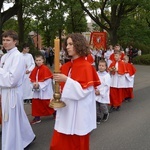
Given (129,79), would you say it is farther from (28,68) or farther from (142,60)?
(142,60)

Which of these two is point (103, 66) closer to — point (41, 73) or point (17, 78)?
point (41, 73)

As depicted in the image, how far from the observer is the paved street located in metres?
5.11

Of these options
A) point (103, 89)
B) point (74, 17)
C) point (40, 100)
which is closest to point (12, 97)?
point (40, 100)

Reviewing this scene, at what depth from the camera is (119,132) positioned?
590 cm

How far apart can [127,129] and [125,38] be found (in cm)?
2151

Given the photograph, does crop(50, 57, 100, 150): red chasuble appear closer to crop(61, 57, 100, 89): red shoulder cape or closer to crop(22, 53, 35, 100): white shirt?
Result: crop(61, 57, 100, 89): red shoulder cape

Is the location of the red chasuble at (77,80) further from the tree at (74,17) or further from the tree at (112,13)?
the tree at (112,13)

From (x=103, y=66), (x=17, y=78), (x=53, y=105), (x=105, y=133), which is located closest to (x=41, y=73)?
(x=103, y=66)

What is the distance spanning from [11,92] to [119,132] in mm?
2615

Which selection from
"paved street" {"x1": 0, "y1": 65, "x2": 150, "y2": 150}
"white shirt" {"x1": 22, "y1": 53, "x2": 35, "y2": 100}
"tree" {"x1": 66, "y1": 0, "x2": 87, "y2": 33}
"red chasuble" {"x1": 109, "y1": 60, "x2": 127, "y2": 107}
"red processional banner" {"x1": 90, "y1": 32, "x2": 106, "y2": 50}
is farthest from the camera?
"tree" {"x1": 66, "y1": 0, "x2": 87, "y2": 33}

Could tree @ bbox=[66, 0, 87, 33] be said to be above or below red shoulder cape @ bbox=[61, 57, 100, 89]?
above

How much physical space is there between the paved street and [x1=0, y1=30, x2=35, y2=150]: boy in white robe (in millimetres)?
730

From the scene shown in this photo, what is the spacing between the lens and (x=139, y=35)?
26625mm

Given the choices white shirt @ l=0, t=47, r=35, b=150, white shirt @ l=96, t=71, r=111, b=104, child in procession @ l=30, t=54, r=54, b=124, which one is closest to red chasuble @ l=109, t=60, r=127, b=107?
white shirt @ l=96, t=71, r=111, b=104
